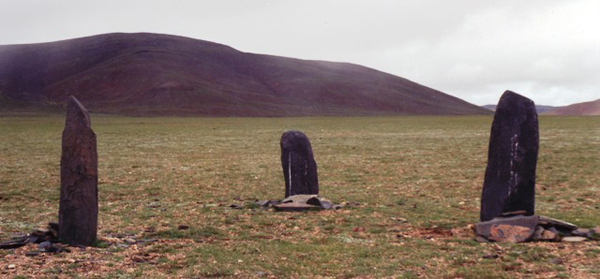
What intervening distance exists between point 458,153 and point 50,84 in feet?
613

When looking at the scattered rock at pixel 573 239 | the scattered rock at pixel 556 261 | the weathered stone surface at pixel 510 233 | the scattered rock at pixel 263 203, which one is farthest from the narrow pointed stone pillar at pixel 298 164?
the scattered rock at pixel 556 261

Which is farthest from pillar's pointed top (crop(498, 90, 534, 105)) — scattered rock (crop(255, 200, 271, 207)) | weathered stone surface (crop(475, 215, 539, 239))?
scattered rock (crop(255, 200, 271, 207))

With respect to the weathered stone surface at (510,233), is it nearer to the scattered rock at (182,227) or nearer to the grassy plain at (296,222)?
the grassy plain at (296,222)

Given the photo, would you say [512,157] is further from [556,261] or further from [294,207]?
[294,207]

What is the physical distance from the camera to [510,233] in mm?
11969

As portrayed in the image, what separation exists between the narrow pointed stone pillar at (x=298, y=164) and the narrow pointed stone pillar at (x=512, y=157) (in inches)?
233

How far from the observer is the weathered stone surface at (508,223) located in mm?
12070

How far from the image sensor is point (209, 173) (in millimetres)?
24812

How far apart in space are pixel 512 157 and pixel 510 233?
6.89 ft

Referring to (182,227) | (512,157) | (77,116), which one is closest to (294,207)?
(182,227)

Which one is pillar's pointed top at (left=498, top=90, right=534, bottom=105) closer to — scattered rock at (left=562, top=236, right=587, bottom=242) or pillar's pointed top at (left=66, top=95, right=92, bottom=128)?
scattered rock at (left=562, top=236, right=587, bottom=242)

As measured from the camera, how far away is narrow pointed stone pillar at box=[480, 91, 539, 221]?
13.1 m

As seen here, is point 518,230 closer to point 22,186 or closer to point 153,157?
point 22,186

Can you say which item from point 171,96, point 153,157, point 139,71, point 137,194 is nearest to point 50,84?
point 139,71
